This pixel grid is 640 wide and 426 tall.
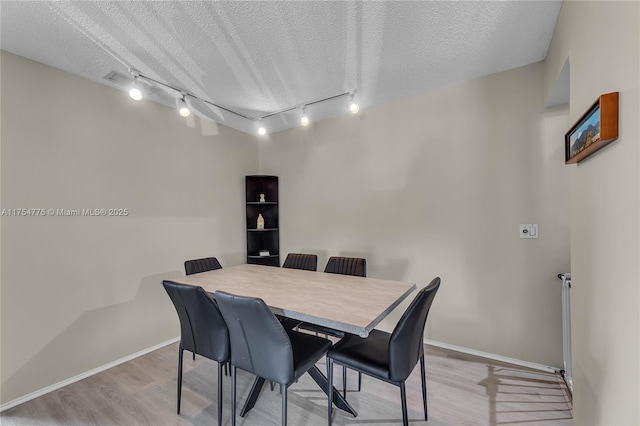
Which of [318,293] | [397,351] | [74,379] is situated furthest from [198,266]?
[397,351]

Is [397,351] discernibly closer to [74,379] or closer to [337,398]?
[337,398]

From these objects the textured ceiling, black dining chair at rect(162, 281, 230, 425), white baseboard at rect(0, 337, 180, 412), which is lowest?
white baseboard at rect(0, 337, 180, 412)

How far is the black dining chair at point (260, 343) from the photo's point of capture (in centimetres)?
135

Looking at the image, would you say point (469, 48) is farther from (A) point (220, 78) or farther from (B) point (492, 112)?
(A) point (220, 78)

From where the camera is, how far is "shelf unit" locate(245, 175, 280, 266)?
3.84 meters

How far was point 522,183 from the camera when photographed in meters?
2.29

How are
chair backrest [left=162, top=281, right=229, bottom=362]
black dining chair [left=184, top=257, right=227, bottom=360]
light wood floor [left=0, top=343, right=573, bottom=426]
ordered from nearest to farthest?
chair backrest [left=162, top=281, right=229, bottom=362]
light wood floor [left=0, top=343, right=573, bottom=426]
black dining chair [left=184, top=257, right=227, bottom=360]

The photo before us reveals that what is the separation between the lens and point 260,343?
1419 mm

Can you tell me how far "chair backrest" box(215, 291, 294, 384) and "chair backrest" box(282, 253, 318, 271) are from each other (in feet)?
4.30


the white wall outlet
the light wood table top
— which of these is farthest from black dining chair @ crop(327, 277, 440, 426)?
the white wall outlet

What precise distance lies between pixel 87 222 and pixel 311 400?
2.45 m

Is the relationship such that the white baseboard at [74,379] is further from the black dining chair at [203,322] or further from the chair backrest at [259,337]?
the chair backrest at [259,337]

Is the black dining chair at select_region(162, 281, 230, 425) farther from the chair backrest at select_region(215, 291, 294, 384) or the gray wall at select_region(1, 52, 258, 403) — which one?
the gray wall at select_region(1, 52, 258, 403)

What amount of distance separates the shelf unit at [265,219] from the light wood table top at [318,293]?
4.12 feet
